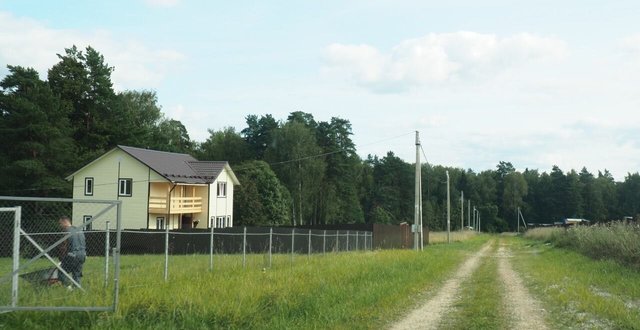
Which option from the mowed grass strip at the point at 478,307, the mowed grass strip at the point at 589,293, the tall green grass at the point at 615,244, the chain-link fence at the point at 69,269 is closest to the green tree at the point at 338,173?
the tall green grass at the point at 615,244

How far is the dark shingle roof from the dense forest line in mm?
6390

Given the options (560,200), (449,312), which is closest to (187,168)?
(449,312)

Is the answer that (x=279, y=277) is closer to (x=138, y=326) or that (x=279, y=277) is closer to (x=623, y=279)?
(x=138, y=326)

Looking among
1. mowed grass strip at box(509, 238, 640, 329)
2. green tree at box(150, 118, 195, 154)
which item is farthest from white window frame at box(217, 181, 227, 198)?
mowed grass strip at box(509, 238, 640, 329)

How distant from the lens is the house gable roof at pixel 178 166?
1887 inches

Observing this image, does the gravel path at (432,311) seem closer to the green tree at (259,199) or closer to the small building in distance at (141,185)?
the small building in distance at (141,185)

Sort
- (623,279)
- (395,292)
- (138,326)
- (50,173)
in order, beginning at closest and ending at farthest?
(138,326) → (395,292) → (623,279) → (50,173)

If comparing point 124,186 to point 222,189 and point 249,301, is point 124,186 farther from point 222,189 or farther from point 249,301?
point 249,301

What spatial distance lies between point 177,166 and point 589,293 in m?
42.1

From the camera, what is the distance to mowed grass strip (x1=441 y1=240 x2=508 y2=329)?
9961mm

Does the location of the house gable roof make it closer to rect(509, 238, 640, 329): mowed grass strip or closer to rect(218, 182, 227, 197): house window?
rect(218, 182, 227, 197): house window

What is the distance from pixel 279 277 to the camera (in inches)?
Result: 543

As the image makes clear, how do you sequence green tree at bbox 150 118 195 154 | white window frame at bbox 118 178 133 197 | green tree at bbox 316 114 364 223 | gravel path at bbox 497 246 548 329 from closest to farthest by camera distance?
gravel path at bbox 497 246 548 329
white window frame at bbox 118 178 133 197
green tree at bbox 150 118 195 154
green tree at bbox 316 114 364 223

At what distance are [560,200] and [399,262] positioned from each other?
119 metres
